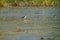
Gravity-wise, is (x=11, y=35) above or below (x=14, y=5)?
above

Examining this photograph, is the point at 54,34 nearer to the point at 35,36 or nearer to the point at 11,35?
the point at 35,36

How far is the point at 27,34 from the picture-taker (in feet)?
35.1

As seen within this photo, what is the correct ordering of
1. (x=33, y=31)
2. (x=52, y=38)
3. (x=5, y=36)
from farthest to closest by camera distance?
(x=33, y=31) < (x=5, y=36) < (x=52, y=38)

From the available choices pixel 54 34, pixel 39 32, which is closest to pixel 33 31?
pixel 39 32

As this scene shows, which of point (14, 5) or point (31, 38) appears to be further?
point (14, 5)

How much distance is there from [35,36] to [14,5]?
18681 millimetres

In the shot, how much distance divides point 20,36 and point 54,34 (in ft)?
3.77

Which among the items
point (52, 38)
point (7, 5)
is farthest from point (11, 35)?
point (7, 5)

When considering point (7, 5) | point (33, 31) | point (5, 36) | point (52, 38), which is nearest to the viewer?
point (52, 38)

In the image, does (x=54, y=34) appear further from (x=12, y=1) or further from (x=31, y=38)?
(x=12, y=1)

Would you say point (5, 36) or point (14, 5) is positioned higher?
point (5, 36)

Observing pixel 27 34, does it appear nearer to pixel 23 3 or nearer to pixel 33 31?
pixel 33 31

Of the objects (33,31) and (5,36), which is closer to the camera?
(5,36)

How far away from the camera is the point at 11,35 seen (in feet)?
34.7
